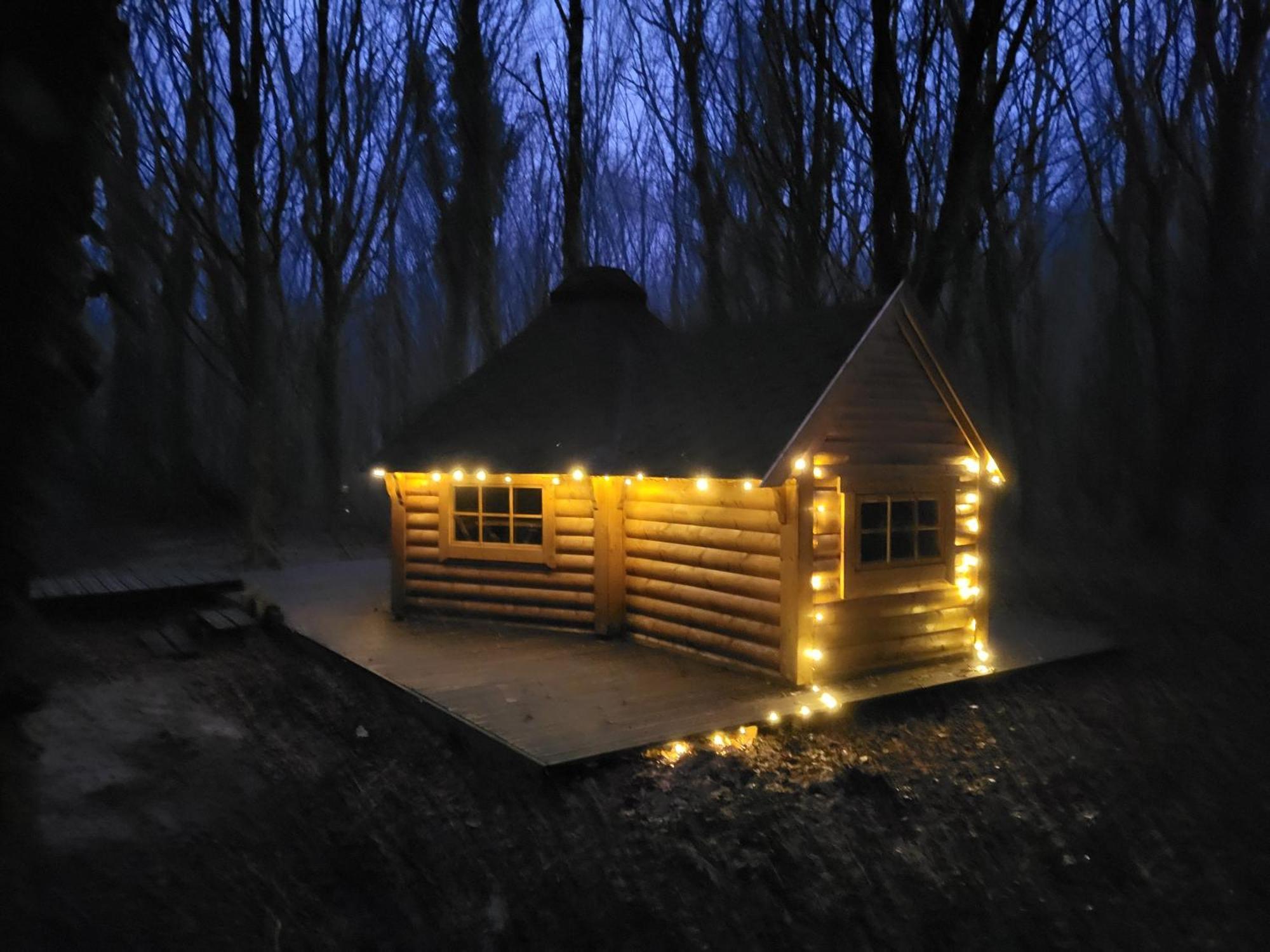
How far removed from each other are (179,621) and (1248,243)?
58.2 ft

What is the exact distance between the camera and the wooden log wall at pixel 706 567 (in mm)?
8242

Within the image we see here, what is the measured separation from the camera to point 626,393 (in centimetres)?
1054

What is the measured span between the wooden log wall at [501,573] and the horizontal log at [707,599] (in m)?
0.62

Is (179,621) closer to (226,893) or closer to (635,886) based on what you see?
(226,893)

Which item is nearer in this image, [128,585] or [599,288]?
[128,585]

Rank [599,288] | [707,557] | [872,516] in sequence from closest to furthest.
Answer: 1. [872,516]
2. [707,557]
3. [599,288]

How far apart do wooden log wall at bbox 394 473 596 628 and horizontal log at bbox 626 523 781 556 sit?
668mm

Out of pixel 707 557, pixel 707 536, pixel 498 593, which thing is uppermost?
pixel 707 536

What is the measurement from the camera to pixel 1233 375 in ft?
50.4

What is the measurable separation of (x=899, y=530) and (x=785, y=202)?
37.3 ft

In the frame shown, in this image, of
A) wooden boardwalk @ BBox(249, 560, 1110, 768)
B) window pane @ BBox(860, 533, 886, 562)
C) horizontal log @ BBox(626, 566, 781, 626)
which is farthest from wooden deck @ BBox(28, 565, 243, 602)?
window pane @ BBox(860, 533, 886, 562)

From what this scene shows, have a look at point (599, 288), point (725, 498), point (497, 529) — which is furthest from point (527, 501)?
point (599, 288)

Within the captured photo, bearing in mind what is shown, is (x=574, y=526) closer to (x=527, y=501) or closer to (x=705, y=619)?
(x=527, y=501)

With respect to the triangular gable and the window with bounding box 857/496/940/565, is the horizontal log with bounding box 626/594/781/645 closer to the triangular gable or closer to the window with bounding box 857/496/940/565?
the window with bounding box 857/496/940/565
